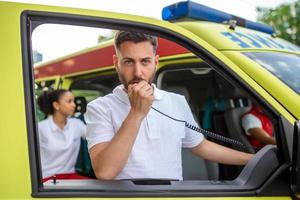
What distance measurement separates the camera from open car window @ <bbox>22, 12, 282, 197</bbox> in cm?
156

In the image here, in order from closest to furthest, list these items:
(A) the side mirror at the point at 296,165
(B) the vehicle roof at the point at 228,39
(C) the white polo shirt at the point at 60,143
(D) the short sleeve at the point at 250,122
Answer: (A) the side mirror at the point at 296,165
(B) the vehicle roof at the point at 228,39
(D) the short sleeve at the point at 250,122
(C) the white polo shirt at the point at 60,143

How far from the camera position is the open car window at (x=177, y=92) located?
156 cm

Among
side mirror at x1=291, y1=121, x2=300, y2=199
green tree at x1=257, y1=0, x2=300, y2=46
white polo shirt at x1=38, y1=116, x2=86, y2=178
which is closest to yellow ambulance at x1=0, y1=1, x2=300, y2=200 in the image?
side mirror at x1=291, y1=121, x2=300, y2=199

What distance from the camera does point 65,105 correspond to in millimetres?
4531

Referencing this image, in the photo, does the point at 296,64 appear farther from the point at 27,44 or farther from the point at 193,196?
the point at 27,44

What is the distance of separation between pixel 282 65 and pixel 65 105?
2.83 metres

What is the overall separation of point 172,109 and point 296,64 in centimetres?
59

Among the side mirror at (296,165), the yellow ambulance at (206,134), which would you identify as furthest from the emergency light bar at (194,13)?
the side mirror at (296,165)

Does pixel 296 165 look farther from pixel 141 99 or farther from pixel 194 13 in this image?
pixel 194 13

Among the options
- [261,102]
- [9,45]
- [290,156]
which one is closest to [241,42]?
[261,102]

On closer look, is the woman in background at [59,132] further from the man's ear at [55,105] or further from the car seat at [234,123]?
the car seat at [234,123]

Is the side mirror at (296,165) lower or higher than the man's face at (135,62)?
lower

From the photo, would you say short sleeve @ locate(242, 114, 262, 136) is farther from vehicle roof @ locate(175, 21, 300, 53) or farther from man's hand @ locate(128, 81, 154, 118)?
man's hand @ locate(128, 81, 154, 118)

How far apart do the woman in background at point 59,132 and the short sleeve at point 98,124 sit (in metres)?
1.93
